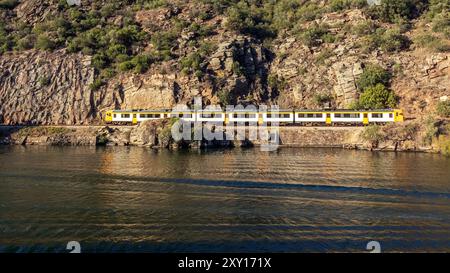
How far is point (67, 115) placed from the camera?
256 feet

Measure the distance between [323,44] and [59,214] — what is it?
245ft

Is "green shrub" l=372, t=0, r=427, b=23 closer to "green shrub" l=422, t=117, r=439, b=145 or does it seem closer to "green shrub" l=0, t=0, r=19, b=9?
"green shrub" l=422, t=117, r=439, b=145

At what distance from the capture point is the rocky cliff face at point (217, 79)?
76438 mm

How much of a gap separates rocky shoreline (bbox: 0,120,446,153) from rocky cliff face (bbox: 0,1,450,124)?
8414mm

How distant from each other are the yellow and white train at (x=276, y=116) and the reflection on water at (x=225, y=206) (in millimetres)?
21832

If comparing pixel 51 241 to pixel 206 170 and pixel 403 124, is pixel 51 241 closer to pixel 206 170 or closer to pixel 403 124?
pixel 206 170

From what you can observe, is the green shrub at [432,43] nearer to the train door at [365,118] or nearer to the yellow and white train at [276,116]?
the yellow and white train at [276,116]

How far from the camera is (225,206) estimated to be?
26.0 m

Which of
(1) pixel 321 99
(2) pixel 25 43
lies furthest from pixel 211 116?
(2) pixel 25 43

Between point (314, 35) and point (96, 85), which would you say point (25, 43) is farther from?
point (314, 35)

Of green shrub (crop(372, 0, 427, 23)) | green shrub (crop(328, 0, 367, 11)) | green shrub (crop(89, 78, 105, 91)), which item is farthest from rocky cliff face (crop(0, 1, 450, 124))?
green shrub (crop(328, 0, 367, 11))

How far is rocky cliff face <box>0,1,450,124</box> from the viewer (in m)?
76.4

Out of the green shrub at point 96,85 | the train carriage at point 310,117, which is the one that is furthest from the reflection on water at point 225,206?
the green shrub at point 96,85

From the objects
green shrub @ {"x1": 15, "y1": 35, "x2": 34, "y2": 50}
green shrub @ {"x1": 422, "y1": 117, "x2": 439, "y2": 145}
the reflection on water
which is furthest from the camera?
green shrub @ {"x1": 15, "y1": 35, "x2": 34, "y2": 50}
